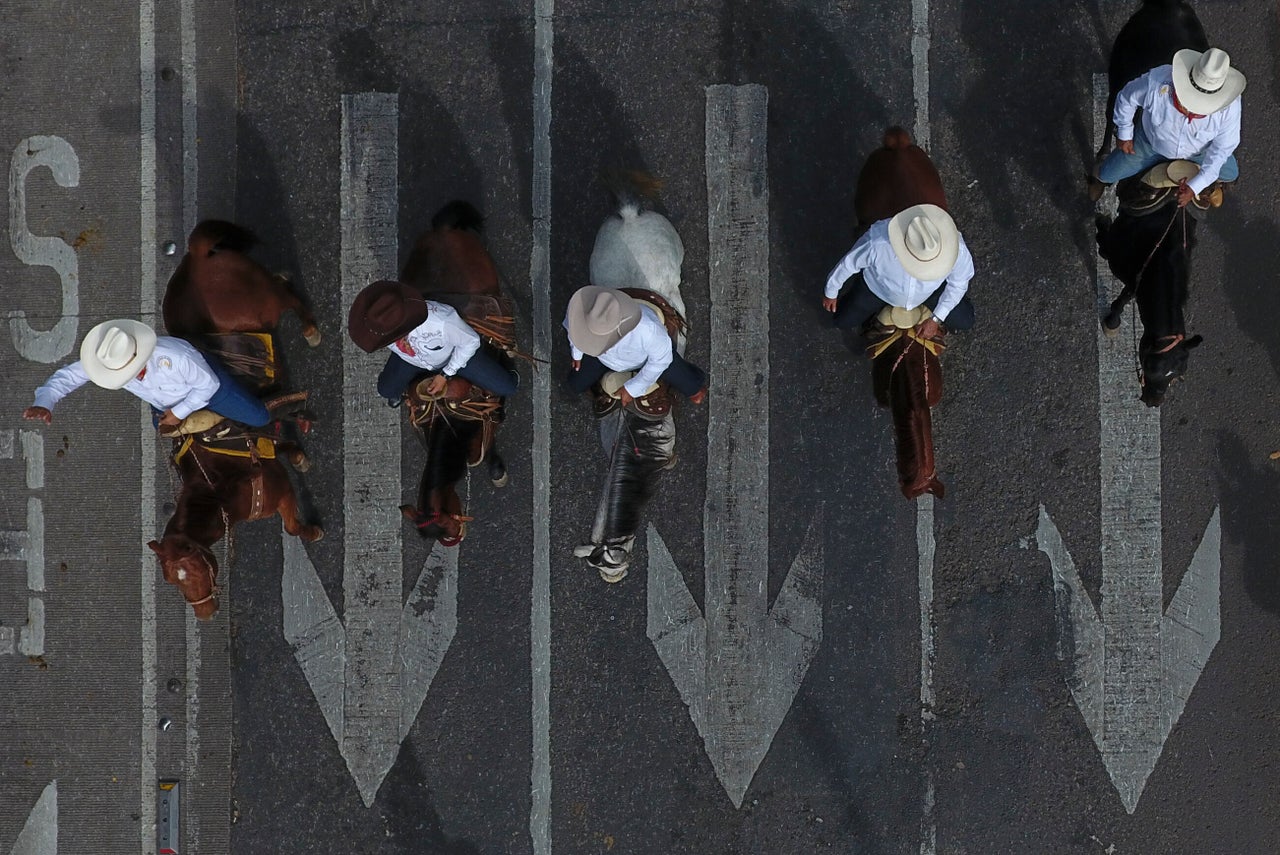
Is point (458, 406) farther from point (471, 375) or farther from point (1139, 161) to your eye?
point (1139, 161)

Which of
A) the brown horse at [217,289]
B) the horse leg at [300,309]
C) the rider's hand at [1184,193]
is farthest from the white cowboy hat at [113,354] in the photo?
the rider's hand at [1184,193]

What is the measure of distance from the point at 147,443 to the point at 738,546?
4.69 metres

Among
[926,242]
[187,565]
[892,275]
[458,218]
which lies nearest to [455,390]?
[458,218]

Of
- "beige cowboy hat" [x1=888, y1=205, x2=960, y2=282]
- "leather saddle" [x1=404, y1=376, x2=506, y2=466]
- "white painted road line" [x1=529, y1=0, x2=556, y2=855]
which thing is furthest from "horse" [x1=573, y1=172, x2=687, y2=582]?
"beige cowboy hat" [x1=888, y1=205, x2=960, y2=282]

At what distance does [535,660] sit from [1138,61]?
5.98 meters

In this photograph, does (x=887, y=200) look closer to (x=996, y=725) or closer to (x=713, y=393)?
(x=713, y=393)

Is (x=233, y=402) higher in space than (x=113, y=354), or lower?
lower

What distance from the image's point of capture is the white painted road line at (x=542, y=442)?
251 inches

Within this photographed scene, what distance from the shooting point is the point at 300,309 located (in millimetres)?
6207

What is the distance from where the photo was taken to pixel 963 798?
20.6 feet

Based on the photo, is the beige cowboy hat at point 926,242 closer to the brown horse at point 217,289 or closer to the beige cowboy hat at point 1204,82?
the beige cowboy hat at point 1204,82

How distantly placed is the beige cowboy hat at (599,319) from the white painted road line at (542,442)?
1.75 metres

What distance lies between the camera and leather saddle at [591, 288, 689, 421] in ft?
17.4

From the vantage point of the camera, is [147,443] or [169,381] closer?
[169,381]
